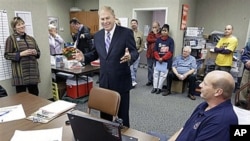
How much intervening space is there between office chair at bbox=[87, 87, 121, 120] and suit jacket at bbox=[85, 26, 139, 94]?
10.1 inches

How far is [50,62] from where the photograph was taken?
11.7 ft

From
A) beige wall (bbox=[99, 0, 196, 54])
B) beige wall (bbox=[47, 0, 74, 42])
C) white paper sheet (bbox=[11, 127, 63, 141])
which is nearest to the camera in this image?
white paper sheet (bbox=[11, 127, 63, 141])

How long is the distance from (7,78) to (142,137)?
260 cm

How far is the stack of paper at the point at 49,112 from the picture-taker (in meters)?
1.49

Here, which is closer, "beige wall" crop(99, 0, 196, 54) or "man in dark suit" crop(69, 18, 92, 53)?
"man in dark suit" crop(69, 18, 92, 53)

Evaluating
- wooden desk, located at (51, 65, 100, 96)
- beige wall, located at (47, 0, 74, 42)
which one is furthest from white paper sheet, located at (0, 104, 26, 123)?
beige wall, located at (47, 0, 74, 42)

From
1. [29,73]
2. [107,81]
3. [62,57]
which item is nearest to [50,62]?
[62,57]

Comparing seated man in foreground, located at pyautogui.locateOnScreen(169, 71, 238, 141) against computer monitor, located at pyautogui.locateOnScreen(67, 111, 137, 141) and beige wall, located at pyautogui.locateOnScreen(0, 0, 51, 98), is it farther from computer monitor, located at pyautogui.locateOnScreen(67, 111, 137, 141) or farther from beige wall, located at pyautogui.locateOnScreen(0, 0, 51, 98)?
beige wall, located at pyautogui.locateOnScreen(0, 0, 51, 98)

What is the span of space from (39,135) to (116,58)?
3.33 feet

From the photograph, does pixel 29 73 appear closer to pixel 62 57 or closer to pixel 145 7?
pixel 62 57

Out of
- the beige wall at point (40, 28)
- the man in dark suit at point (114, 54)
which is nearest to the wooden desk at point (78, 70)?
the beige wall at point (40, 28)

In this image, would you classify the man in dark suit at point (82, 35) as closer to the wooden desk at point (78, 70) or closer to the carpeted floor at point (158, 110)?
the wooden desk at point (78, 70)

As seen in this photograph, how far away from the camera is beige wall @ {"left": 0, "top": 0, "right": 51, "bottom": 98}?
289 cm

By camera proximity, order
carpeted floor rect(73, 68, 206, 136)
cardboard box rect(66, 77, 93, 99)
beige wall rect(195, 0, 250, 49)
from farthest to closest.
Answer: beige wall rect(195, 0, 250, 49) < cardboard box rect(66, 77, 93, 99) < carpeted floor rect(73, 68, 206, 136)
